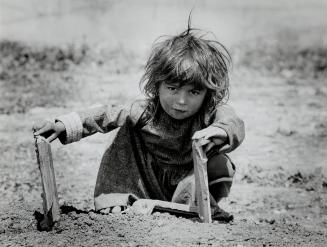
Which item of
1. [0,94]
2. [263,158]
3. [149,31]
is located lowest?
[263,158]

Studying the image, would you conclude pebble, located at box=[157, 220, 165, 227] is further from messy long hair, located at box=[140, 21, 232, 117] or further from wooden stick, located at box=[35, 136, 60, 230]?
messy long hair, located at box=[140, 21, 232, 117]

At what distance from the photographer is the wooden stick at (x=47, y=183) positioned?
314 cm

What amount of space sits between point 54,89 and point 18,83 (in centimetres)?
48

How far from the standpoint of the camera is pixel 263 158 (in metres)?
5.54

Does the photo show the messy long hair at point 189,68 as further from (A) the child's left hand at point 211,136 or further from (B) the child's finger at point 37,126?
(B) the child's finger at point 37,126

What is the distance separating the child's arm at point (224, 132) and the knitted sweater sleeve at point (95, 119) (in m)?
0.49

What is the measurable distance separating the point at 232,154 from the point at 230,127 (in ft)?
7.65

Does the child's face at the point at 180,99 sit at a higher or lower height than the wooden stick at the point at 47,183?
higher

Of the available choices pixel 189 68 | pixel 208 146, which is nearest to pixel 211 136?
pixel 208 146

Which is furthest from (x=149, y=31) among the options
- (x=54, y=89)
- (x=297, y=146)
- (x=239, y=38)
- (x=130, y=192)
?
(x=130, y=192)

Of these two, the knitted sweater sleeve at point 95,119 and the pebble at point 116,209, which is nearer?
the knitted sweater sleeve at point 95,119

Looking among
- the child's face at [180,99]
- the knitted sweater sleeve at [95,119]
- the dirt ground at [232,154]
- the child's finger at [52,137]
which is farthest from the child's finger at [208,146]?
the child's finger at [52,137]

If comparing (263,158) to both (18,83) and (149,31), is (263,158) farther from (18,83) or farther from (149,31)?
(149,31)

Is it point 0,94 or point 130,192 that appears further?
point 0,94
